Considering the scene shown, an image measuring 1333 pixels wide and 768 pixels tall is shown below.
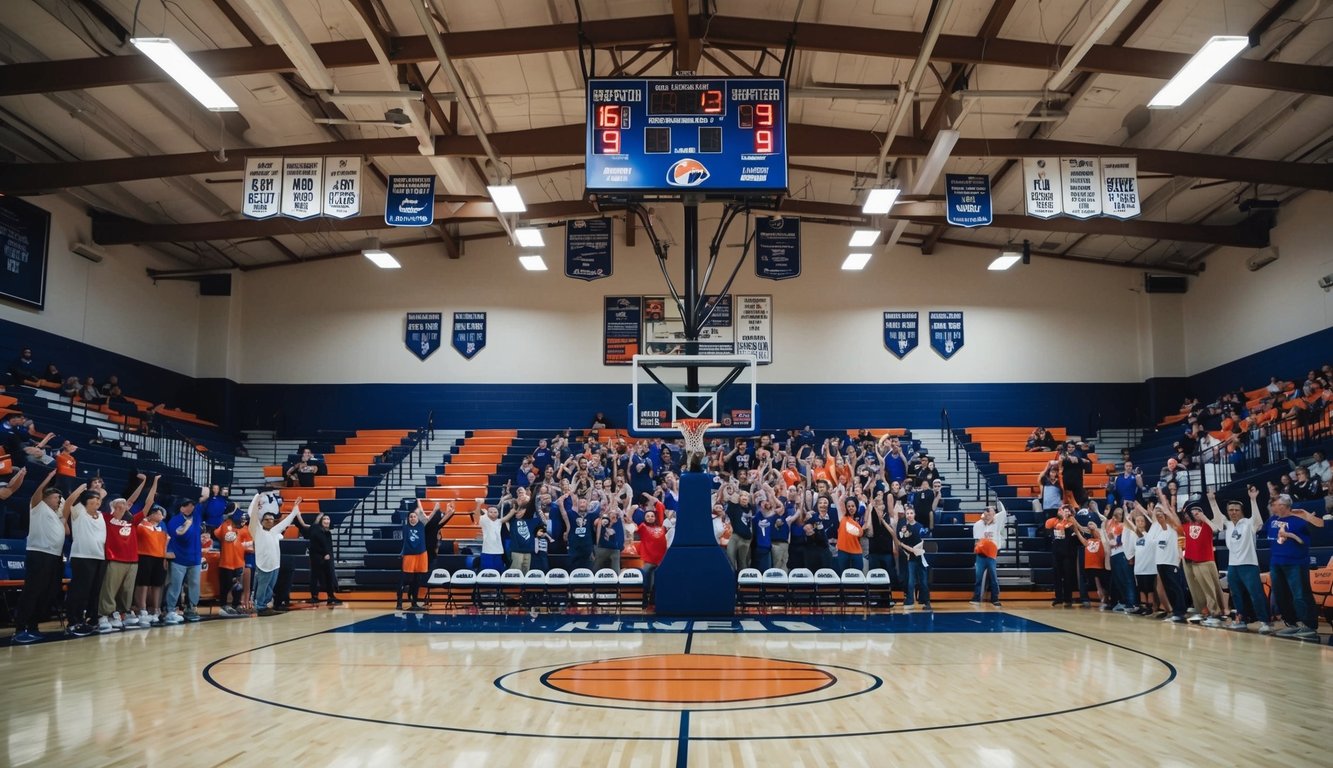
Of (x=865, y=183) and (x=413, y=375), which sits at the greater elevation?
(x=865, y=183)

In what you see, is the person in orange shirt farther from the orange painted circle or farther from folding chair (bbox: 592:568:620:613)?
the orange painted circle

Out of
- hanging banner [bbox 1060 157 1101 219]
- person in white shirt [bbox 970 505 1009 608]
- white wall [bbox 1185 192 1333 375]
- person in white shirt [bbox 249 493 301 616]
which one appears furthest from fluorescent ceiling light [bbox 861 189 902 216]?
person in white shirt [bbox 249 493 301 616]

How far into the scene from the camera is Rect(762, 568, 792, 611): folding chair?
14.7 meters

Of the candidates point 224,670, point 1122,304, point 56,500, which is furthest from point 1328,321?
point 56,500

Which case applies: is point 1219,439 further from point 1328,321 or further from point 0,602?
point 0,602

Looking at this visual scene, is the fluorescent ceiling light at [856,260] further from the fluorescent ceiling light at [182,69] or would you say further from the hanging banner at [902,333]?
the fluorescent ceiling light at [182,69]

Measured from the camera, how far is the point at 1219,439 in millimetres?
20422

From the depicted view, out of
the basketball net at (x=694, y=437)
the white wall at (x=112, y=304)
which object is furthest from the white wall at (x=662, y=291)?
the basketball net at (x=694, y=437)

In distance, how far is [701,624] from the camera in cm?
1317

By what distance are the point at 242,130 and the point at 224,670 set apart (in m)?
12.5

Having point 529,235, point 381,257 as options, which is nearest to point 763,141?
point 529,235

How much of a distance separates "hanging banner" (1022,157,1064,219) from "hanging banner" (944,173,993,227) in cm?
125

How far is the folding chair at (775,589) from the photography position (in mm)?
14703

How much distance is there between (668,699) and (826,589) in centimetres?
936
